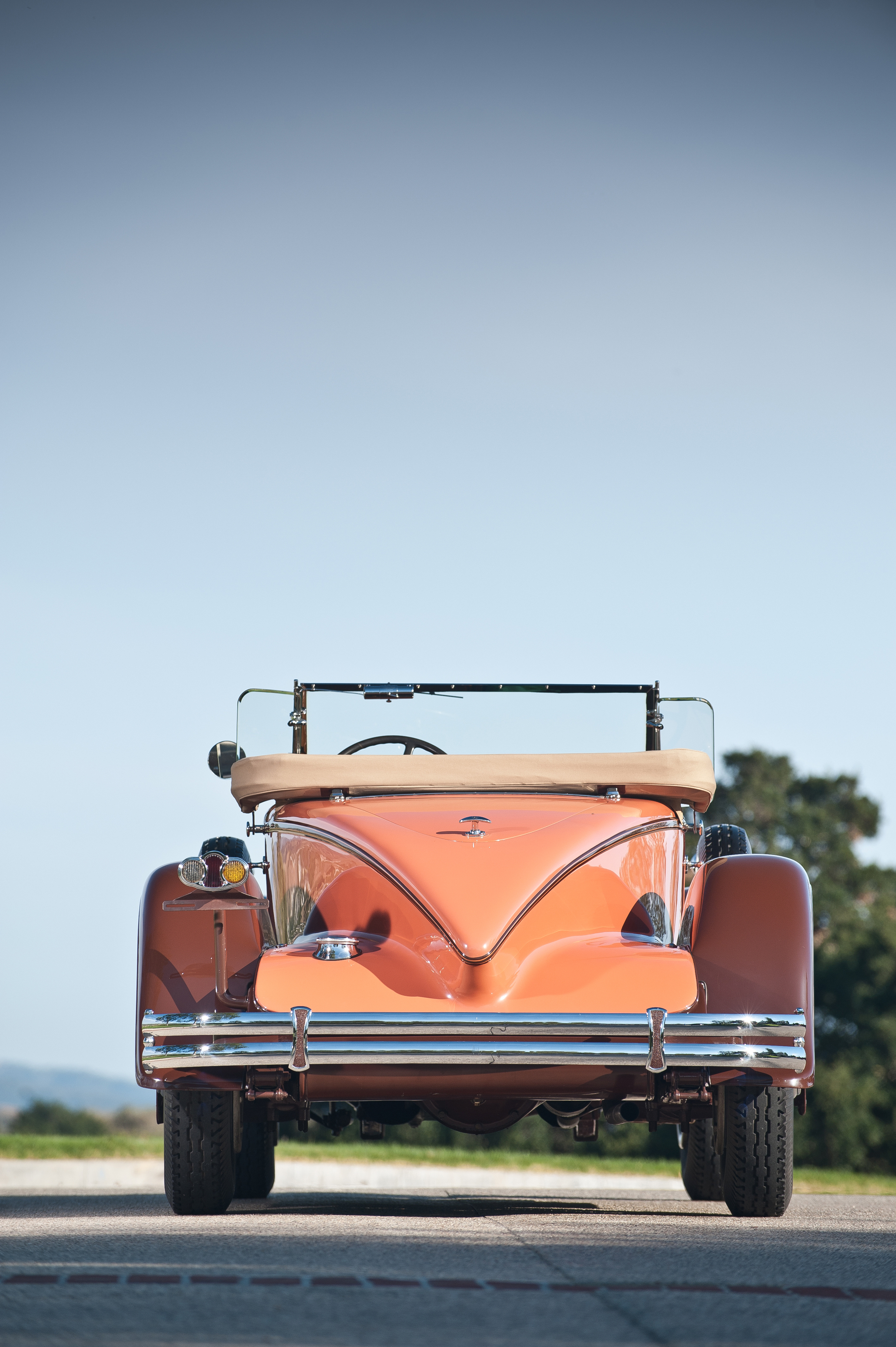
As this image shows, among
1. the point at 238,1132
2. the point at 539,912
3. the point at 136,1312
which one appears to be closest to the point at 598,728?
the point at 539,912

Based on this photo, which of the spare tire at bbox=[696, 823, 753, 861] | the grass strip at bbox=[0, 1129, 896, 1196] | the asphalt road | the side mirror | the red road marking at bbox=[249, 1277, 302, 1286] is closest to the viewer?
the asphalt road

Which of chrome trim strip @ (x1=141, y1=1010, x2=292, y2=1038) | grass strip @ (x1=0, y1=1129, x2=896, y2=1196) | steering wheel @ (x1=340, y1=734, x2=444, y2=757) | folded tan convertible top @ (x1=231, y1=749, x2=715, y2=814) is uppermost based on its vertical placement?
steering wheel @ (x1=340, y1=734, x2=444, y2=757)

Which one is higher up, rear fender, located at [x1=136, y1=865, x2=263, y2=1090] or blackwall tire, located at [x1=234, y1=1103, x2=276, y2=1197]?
rear fender, located at [x1=136, y1=865, x2=263, y2=1090]

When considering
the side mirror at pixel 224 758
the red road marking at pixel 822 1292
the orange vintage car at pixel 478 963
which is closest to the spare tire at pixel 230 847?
the orange vintage car at pixel 478 963

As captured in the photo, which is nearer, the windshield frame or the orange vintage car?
the orange vintage car

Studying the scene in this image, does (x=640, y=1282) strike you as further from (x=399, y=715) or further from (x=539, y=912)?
(x=399, y=715)

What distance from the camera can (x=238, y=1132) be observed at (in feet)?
19.2

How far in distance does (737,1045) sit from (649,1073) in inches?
13.0

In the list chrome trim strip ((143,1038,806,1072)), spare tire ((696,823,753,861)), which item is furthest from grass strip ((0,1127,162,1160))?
chrome trim strip ((143,1038,806,1072))

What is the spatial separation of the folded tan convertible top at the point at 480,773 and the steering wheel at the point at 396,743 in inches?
33.0

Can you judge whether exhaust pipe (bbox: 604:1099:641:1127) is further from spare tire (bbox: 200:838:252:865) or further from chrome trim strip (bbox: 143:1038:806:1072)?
spare tire (bbox: 200:838:252:865)

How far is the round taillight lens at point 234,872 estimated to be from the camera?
19.0 ft

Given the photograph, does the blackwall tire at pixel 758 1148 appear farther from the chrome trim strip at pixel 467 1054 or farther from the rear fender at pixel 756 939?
the chrome trim strip at pixel 467 1054

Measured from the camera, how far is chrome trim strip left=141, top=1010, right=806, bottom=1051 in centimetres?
525
